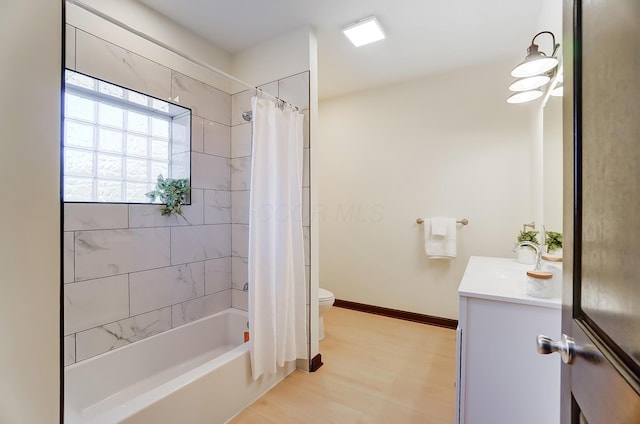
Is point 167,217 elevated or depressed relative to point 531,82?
depressed

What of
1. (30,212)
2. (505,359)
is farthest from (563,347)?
(30,212)

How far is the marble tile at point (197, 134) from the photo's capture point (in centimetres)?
212

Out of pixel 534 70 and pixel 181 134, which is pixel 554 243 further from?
pixel 181 134

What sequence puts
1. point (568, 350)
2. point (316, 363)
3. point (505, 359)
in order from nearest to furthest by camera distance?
point (568, 350) < point (505, 359) < point (316, 363)

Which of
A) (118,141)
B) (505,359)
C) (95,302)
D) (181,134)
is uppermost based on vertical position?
(181,134)

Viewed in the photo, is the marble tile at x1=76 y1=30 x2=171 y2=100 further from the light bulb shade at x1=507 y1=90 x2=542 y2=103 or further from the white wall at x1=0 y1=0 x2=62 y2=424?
the light bulb shade at x1=507 y1=90 x2=542 y2=103

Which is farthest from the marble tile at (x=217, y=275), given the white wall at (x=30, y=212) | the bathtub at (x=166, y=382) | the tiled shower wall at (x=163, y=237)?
the white wall at (x=30, y=212)

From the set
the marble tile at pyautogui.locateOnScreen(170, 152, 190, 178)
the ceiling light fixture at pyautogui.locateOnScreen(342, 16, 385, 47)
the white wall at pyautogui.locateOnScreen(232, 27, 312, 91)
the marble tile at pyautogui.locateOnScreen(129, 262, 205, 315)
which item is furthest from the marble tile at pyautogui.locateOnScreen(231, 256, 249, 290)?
the ceiling light fixture at pyautogui.locateOnScreen(342, 16, 385, 47)

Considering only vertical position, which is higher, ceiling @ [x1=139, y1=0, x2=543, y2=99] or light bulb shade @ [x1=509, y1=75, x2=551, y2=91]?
ceiling @ [x1=139, y1=0, x2=543, y2=99]

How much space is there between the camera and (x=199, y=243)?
2193mm

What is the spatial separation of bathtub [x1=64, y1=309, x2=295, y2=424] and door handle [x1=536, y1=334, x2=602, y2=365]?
1.48 meters

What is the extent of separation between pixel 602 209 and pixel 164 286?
223 cm

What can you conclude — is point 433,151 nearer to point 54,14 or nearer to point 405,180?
point 405,180

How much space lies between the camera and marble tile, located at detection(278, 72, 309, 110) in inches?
79.2
